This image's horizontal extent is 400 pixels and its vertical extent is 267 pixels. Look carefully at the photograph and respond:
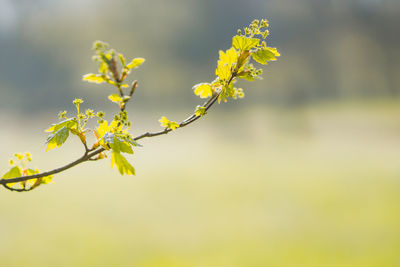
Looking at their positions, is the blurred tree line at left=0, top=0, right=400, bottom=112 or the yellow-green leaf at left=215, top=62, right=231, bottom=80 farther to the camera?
the blurred tree line at left=0, top=0, right=400, bottom=112

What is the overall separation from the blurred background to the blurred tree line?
126mm

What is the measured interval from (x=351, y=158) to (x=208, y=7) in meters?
25.3

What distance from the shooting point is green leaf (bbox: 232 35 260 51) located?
0.42m

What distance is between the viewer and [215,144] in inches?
674

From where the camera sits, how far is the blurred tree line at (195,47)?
29.0 m

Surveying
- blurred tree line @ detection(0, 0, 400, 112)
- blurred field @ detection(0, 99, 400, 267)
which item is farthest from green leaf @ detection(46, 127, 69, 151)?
blurred tree line @ detection(0, 0, 400, 112)

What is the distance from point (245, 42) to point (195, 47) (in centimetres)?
3194

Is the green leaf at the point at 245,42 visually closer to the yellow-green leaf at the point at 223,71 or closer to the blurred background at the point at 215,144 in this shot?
the yellow-green leaf at the point at 223,71

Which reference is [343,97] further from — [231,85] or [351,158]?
[231,85]

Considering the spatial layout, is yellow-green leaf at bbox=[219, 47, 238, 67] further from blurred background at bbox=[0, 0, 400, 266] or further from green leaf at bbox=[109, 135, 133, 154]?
blurred background at bbox=[0, 0, 400, 266]

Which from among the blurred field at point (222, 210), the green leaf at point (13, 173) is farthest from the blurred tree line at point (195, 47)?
the green leaf at point (13, 173)

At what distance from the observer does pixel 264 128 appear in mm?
21469

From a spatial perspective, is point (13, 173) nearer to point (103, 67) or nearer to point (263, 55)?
point (103, 67)

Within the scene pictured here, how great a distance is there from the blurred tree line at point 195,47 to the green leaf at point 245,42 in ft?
89.5
